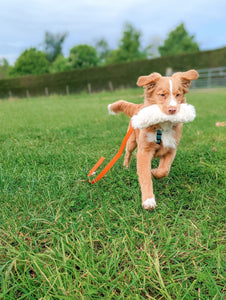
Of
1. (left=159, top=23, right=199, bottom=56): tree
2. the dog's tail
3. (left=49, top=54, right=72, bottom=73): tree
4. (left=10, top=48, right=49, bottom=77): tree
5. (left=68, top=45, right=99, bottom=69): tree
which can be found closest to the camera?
the dog's tail

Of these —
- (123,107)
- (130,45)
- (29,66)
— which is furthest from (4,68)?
(123,107)

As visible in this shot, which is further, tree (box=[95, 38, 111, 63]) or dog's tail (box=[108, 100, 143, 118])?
tree (box=[95, 38, 111, 63])

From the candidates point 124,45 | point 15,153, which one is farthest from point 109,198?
point 124,45

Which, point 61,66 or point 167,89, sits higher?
point 61,66

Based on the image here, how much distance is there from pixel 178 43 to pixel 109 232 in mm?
42776

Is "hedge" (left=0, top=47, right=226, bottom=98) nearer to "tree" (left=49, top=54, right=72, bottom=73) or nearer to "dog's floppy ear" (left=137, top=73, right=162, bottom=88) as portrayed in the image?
"tree" (left=49, top=54, right=72, bottom=73)

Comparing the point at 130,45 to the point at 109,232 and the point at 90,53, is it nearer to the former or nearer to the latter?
the point at 90,53

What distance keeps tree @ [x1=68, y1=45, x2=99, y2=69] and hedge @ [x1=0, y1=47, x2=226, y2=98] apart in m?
16.2

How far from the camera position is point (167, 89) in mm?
1925

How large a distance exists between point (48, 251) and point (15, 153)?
2130mm

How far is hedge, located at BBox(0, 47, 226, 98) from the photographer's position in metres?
24.0

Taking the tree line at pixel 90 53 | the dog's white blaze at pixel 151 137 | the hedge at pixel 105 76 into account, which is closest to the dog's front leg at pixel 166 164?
the dog's white blaze at pixel 151 137

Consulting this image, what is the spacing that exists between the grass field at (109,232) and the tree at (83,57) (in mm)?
43257

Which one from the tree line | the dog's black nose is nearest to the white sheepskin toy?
the dog's black nose
